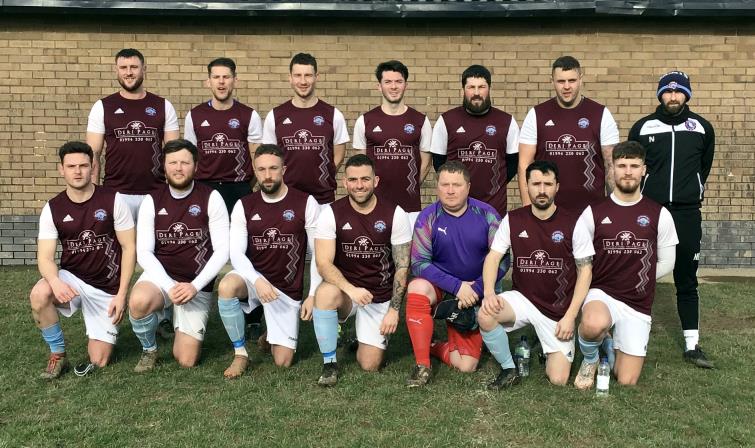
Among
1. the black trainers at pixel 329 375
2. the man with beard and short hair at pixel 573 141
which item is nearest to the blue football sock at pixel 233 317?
the black trainers at pixel 329 375

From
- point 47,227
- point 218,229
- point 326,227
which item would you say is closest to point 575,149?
point 326,227

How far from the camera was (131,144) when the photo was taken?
18.6 ft

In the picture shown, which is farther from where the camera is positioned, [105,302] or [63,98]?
[63,98]

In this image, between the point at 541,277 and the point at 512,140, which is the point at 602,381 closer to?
the point at 541,277

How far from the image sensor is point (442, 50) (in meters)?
8.82

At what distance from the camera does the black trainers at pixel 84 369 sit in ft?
15.6

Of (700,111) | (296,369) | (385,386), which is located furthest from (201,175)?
(700,111)

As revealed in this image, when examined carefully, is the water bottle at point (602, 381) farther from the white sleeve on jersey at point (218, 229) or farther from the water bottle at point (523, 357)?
the white sleeve on jersey at point (218, 229)

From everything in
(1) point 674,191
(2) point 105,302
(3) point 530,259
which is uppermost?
(1) point 674,191

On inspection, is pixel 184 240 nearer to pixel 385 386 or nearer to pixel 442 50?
pixel 385 386

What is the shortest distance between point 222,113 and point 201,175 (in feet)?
1.84

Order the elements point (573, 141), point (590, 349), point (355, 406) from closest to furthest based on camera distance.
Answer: point (355, 406) < point (590, 349) < point (573, 141)

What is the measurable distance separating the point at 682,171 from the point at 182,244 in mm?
3786

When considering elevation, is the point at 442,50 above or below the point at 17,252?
above
